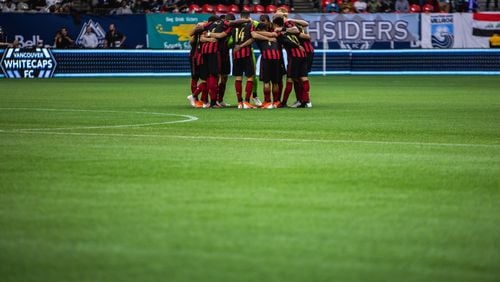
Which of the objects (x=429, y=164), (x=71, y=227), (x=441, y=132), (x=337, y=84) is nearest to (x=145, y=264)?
(x=71, y=227)

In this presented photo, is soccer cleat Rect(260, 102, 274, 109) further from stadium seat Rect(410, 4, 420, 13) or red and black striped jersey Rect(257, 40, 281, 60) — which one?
stadium seat Rect(410, 4, 420, 13)

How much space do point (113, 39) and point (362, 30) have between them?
1098 centimetres

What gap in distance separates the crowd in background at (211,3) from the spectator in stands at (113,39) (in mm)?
1937

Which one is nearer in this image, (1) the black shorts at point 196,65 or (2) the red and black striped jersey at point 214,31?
(2) the red and black striped jersey at point 214,31

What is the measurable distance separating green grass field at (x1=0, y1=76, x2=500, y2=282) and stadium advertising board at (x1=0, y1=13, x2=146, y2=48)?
89.4 ft

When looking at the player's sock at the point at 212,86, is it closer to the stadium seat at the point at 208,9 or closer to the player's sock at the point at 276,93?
the player's sock at the point at 276,93

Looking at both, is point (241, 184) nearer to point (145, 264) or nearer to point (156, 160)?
point (156, 160)

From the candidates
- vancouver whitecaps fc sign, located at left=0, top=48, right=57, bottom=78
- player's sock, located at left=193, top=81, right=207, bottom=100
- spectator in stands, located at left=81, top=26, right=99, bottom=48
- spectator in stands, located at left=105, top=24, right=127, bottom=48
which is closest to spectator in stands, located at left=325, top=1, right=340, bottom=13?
spectator in stands, located at left=105, top=24, right=127, bottom=48

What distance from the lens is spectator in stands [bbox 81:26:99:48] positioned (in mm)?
47250

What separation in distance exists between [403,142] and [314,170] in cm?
374

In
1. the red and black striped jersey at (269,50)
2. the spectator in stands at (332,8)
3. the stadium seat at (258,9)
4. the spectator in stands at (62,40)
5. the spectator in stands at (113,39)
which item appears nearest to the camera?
the red and black striped jersey at (269,50)

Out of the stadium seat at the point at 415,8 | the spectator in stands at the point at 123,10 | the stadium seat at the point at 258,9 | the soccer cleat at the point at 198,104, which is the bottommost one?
the stadium seat at the point at 415,8

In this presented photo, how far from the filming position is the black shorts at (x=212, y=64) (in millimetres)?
23891

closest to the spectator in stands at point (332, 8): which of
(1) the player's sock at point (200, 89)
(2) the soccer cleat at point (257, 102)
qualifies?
(2) the soccer cleat at point (257, 102)
